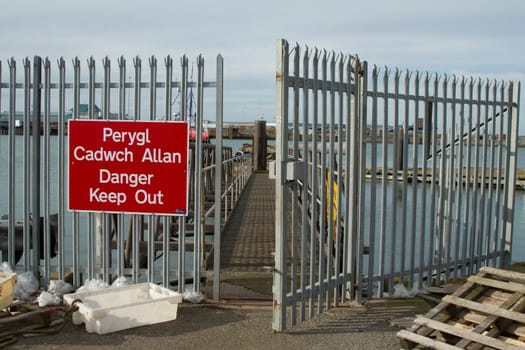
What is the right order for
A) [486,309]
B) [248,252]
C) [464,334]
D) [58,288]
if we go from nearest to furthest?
[464,334] < [486,309] < [58,288] < [248,252]

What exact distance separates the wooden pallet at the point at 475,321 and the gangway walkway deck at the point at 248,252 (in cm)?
184

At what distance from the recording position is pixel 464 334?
157 inches

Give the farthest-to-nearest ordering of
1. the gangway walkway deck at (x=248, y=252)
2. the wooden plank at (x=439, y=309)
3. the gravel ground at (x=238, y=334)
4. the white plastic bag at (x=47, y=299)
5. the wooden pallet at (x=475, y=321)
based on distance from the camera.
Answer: the gangway walkway deck at (x=248, y=252) → the white plastic bag at (x=47, y=299) → the gravel ground at (x=238, y=334) → the wooden plank at (x=439, y=309) → the wooden pallet at (x=475, y=321)

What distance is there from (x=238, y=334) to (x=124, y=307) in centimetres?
97

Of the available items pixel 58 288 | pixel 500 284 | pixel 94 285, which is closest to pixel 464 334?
pixel 500 284

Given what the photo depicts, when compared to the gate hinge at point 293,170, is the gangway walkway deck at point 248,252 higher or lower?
lower

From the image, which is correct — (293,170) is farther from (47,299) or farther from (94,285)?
(47,299)

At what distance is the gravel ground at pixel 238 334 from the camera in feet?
14.4

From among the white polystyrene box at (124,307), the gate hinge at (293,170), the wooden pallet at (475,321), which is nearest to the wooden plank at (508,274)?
the wooden pallet at (475,321)

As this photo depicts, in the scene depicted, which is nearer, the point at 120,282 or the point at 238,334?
the point at 238,334

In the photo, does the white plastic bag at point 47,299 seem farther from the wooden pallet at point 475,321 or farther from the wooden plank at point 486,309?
the wooden plank at point 486,309

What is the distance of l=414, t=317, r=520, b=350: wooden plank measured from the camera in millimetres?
3804

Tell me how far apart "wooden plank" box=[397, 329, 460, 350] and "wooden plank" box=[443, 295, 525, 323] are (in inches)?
22.3

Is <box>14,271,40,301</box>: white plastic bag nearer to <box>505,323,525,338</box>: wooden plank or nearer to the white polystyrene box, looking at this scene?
the white polystyrene box
